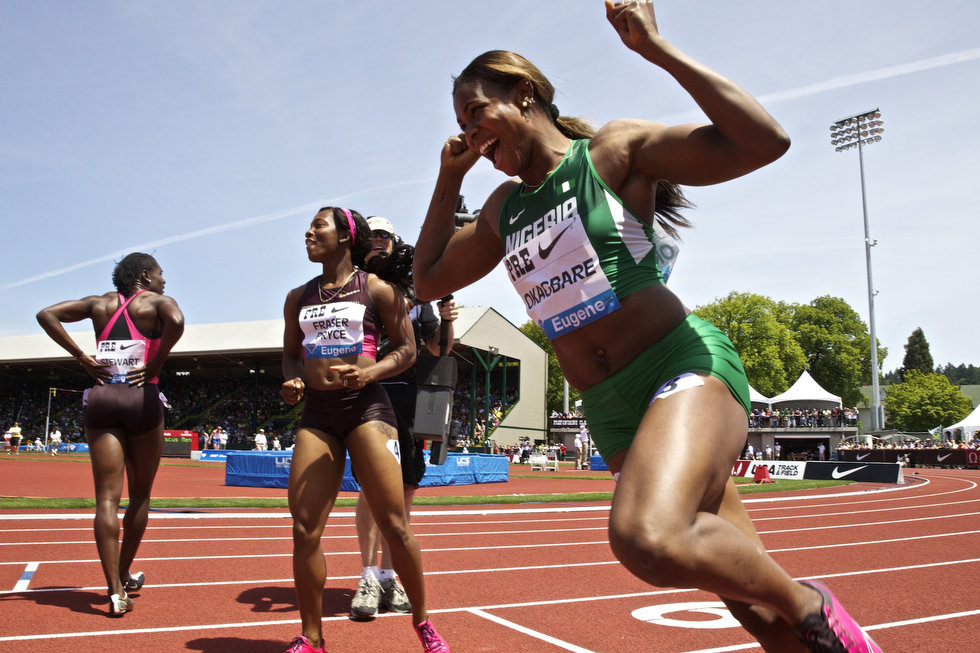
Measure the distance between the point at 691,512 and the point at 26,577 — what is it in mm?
5096

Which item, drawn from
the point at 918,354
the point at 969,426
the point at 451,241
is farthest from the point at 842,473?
the point at 918,354

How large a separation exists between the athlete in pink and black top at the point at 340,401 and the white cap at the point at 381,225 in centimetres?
60

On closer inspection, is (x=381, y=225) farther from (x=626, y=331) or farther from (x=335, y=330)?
(x=626, y=331)

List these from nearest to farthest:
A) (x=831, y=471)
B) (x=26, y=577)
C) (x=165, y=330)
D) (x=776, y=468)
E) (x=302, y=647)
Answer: (x=302, y=647) < (x=165, y=330) < (x=26, y=577) < (x=831, y=471) < (x=776, y=468)

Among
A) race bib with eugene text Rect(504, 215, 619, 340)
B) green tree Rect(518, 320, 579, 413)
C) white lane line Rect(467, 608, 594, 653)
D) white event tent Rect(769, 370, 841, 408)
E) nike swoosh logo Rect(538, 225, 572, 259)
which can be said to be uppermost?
green tree Rect(518, 320, 579, 413)

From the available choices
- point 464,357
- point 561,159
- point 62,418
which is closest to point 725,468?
point 561,159

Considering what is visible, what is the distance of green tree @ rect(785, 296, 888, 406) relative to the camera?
60562mm

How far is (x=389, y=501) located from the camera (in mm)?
3381

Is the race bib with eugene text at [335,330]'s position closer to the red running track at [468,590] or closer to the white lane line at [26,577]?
the red running track at [468,590]

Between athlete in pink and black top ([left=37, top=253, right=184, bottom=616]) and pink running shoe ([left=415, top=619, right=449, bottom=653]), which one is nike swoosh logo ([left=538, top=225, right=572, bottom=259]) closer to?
pink running shoe ([left=415, top=619, right=449, bottom=653])

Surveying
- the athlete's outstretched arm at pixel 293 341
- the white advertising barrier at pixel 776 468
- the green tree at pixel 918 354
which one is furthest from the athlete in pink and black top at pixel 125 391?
the green tree at pixel 918 354

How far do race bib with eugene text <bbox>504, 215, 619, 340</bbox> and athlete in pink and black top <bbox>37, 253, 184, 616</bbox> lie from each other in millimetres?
3134

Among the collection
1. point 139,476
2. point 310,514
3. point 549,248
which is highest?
point 549,248

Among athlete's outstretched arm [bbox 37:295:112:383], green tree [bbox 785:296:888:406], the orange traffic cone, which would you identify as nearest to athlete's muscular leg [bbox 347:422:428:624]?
athlete's outstretched arm [bbox 37:295:112:383]
